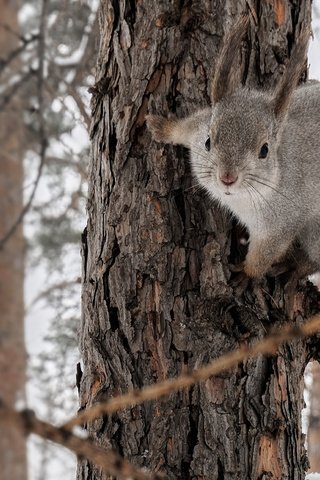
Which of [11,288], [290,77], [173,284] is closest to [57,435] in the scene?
[173,284]

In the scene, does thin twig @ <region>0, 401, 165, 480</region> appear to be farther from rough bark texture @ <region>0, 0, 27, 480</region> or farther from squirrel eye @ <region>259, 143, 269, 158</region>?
rough bark texture @ <region>0, 0, 27, 480</region>

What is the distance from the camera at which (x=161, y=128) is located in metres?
2.12

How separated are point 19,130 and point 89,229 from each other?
3422 mm

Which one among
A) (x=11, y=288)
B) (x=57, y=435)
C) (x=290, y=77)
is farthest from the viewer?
(x=11, y=288)

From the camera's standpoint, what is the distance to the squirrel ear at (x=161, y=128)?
2.12 metres

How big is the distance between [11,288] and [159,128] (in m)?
4.18

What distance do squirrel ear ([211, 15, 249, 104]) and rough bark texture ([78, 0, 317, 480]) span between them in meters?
0.09

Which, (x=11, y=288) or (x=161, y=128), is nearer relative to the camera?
(x=161, y=128)

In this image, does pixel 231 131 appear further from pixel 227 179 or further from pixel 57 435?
pixel 57 435

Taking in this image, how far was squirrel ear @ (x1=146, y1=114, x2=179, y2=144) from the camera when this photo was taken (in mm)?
2115

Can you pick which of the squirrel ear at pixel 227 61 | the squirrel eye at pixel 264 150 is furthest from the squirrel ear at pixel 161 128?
the squirrel eye at pixel 264 150

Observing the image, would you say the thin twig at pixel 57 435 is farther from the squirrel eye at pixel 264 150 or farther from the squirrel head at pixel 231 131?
the squirrel eye at pixel 264 150

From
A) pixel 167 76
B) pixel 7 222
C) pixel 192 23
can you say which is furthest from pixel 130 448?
pixel 7 222

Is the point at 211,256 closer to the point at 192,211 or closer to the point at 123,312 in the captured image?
the point at 192,211
